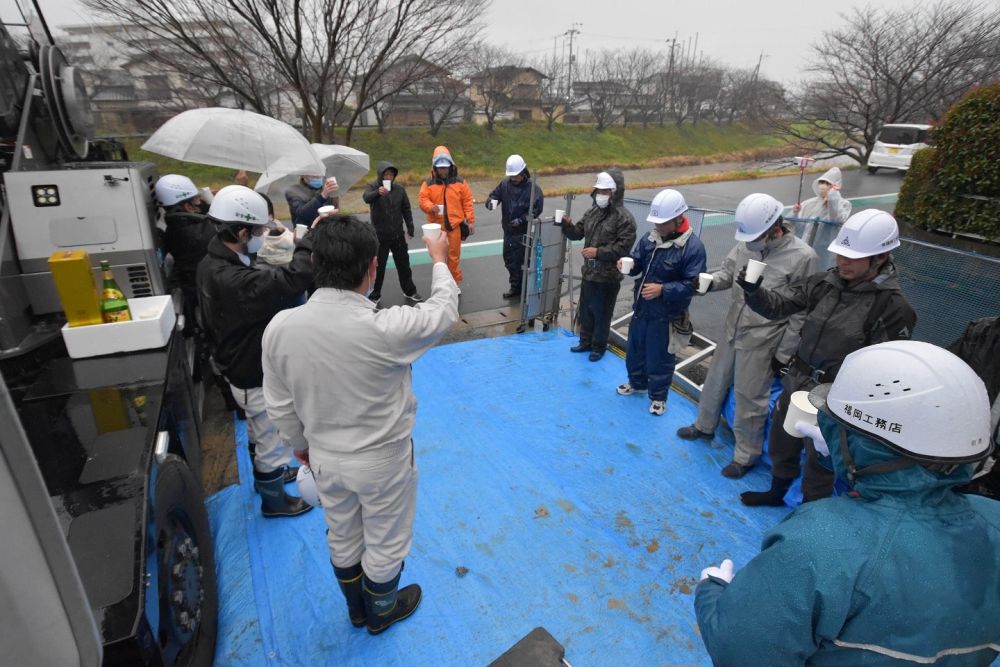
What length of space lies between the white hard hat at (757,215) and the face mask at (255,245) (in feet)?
9.61

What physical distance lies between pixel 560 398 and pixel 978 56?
1560 cm

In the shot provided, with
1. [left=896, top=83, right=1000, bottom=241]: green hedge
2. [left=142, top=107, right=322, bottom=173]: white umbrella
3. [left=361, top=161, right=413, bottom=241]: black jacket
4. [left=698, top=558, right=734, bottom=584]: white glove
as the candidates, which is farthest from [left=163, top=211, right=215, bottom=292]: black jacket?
[left=896, top=83, right=1000, bottom=241]: green hedge

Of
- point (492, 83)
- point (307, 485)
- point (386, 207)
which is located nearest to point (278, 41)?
point (386, 207)

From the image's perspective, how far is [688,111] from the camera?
1507 inches

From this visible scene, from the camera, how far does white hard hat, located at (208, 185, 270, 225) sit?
9.34ft

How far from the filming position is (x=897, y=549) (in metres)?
1.12

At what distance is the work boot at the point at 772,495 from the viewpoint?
338cm

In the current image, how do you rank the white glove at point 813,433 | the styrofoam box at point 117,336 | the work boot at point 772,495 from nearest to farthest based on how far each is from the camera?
1. the white glove at point 813,433
2. the styrofoam box at point 117,336
3. the work boot at point 772,495

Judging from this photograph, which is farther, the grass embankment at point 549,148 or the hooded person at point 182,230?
the grass embankment at point 549,148

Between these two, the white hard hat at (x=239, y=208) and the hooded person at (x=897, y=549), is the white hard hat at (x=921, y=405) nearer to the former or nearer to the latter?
the hooded person at (x=897, y=549)

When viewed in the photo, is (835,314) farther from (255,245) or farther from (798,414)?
(255,245)

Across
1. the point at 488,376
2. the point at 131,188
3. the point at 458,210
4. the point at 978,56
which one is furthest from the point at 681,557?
the point at 978,56

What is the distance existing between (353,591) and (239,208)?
2.08 metres

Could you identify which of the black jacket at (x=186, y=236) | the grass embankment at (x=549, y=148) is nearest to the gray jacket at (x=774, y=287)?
the black jacket at (x=186, y=236)
